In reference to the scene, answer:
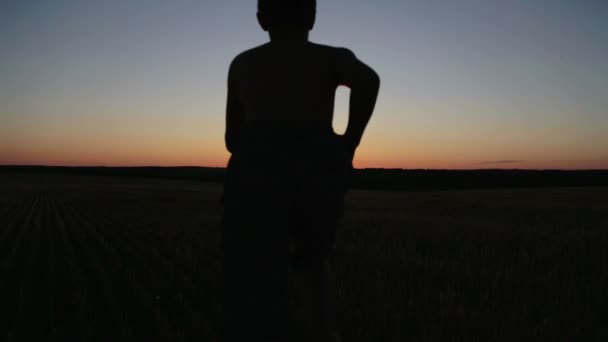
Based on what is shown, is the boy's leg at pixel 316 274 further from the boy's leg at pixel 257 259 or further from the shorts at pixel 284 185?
the boy's leg at pixel 257 259

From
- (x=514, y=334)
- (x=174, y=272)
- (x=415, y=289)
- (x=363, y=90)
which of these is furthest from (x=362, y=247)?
(x=363, y=90)

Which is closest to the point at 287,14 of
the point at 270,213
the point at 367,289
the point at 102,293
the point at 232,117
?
the point at 232,117

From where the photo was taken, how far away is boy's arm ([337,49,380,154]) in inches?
81.3

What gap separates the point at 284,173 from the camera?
2.00m

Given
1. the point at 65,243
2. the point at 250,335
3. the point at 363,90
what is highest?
the point at 363,90

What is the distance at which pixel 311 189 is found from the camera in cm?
201

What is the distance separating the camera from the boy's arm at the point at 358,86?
206cm

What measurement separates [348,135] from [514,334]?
187cm

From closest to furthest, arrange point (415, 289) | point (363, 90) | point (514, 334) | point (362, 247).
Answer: point (363, 90)
point (514, 334)
point (415, 289)
point (362, 247)

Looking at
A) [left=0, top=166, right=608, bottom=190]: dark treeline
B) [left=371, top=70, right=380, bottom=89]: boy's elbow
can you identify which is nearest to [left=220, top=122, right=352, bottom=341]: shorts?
[left=371, top=70, right=380, bottom=89]: boy's elbow

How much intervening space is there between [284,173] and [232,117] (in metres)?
0.59

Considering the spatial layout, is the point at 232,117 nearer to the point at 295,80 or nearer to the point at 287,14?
the point at 295,80

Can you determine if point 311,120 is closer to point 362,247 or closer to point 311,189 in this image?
point 311,189

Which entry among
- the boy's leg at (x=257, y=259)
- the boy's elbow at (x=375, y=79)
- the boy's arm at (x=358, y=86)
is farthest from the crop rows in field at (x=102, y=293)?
the boy's elbow at (x=375, y=79)
